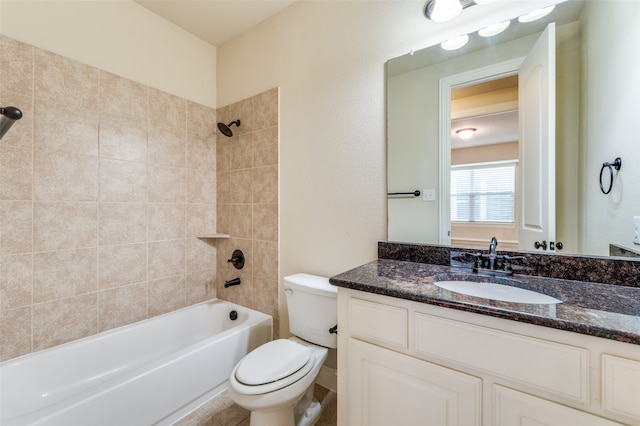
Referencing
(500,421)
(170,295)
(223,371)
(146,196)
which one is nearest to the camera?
(500,421)

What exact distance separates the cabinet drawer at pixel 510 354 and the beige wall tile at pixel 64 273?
193 centimetres

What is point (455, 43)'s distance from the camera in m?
1.31

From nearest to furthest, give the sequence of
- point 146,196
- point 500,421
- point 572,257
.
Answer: point 500,421 → point 572,257 → point 146,196

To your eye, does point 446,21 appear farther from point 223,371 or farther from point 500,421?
point 223,371

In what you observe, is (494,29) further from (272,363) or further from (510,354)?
(272,363)

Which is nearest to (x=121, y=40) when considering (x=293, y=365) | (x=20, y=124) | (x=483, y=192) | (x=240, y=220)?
(x=20, y=124)

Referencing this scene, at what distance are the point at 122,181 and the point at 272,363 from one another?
1550 millimetres

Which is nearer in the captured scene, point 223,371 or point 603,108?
point 603,108

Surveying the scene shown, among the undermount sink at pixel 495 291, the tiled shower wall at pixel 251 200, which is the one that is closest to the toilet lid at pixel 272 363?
the tiled shower wall at pixel 251 200

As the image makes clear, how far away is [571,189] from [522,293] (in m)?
0.49

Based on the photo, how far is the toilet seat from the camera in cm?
112

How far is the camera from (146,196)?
1.93m

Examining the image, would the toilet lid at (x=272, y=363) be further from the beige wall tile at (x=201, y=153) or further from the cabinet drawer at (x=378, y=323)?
the beige wall tile at (x=201, y=153)

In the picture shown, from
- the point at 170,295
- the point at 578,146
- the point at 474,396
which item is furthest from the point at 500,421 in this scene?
the point at 170,295
